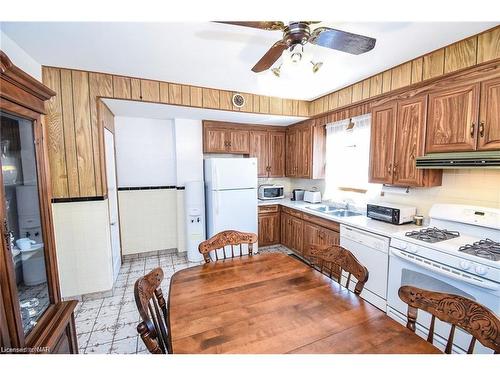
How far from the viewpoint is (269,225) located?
402 cm

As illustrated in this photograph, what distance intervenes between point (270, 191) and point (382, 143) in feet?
6.67

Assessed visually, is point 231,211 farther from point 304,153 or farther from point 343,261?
point 343,261

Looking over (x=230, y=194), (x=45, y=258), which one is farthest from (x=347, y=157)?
(x=45, y=258)

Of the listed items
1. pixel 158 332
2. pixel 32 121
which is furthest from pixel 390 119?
pixel 32 121

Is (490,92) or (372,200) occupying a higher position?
(490,92)

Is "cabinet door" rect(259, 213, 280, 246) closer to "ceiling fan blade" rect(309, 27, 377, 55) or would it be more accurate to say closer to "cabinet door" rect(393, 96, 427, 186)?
"cabinet door" rect(393, 96, 427, 186)

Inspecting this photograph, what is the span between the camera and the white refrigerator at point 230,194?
3.44 m

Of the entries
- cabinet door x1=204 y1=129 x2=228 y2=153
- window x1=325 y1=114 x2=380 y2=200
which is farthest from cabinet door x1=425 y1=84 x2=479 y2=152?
cabinet door x1=204 y1=129 x2=228 y2=153

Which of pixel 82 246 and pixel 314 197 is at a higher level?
pixel 314 197

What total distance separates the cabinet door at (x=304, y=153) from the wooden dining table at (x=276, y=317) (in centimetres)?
250

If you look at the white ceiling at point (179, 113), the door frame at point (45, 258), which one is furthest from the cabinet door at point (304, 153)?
the door frame at point (45, 258)

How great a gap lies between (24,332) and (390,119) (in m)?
3.17

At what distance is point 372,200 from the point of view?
9.83 feet
